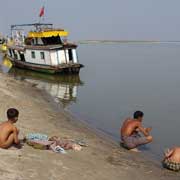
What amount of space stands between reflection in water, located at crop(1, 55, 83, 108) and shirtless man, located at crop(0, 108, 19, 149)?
1229 centimetres

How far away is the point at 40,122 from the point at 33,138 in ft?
12.6

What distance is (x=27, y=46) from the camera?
1390 inches

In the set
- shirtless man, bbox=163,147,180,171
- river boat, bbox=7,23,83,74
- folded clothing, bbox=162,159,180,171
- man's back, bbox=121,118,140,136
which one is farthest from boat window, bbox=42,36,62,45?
shirtless man, bbox=163,147,180,171

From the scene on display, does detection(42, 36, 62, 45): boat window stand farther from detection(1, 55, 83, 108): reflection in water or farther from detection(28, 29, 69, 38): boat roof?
detection(1, 55, 83, 108): reflection in water

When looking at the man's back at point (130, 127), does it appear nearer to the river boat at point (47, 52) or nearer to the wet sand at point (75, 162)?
the wet sand at point (75, 162)

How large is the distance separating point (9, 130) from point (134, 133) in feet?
14.0

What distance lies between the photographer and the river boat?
3291 centimetres

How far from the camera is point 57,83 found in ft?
98.9

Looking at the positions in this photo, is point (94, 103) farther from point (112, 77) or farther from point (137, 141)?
point (112, 77)

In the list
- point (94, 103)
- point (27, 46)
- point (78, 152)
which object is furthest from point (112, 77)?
point (78, 152)

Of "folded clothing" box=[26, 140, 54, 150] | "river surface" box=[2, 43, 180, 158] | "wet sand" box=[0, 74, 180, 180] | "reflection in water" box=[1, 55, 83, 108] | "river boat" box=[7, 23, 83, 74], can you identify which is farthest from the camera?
"river boat" box=[7, 23, 83, 74]

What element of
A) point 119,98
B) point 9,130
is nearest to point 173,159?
point 9,130

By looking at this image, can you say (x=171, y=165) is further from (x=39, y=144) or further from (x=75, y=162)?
(x=39, y=144)

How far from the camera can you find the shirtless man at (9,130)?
873 cm
